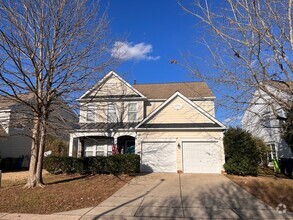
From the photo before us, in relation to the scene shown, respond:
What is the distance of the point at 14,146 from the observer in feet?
75.9

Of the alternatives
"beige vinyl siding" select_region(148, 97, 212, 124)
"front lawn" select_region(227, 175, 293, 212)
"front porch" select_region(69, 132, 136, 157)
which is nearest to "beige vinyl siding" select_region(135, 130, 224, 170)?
"beige vinyl siding" select_region(148, 97, 212, 124)

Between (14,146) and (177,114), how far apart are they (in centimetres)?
1511

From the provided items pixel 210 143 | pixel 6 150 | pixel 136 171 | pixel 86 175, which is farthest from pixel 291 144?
pixel 6 150

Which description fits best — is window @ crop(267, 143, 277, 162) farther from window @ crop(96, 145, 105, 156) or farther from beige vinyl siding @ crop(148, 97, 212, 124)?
window @ crop(96, 145, 105, 156)

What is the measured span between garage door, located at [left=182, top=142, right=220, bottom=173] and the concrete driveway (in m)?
4.88

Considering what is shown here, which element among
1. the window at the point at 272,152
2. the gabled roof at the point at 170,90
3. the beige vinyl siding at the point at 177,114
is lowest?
the window at the point at 272,152

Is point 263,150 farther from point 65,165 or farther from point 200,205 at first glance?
point 65,165

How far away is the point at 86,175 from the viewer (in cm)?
1555

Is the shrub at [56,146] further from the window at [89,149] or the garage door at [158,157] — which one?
the garage door at [158,157]

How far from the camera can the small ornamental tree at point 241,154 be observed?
51.5 feet

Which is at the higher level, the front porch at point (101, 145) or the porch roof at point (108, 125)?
the porch roof at point (108, 125)

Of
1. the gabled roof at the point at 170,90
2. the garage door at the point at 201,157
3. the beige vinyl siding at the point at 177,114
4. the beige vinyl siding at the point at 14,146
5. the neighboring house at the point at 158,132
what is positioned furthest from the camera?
the gabled roof at the point at 170,90

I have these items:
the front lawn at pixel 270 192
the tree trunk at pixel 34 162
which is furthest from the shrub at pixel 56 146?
the front lawn at pixel 270 192

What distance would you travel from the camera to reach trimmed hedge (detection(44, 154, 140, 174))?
1541cm
